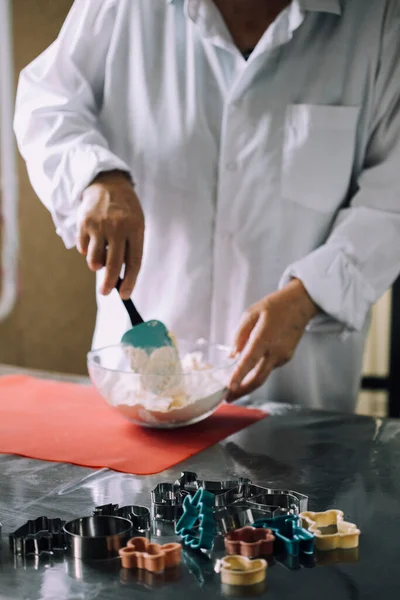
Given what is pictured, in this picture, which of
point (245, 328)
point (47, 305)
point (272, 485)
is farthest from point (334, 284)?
point (47, 305)

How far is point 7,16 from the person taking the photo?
7.77 feet

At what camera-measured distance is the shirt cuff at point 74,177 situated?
1.13m

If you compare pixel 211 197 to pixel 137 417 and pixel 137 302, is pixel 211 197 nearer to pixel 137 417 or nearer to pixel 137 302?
pixel 137 302

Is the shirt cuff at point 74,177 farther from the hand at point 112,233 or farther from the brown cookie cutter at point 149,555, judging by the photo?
the brown cookie cutter at point 149,555

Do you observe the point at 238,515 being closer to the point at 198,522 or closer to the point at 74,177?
the point at 198,522

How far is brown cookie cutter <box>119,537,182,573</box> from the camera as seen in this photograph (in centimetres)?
63

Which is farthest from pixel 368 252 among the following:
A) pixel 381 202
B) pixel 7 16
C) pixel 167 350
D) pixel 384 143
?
pixel 7 16

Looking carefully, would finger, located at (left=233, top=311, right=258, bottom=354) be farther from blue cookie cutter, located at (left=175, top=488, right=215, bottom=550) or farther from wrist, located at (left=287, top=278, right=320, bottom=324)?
blue cookie cutter, located at (left=175, top=488, right=215, bottom=550)

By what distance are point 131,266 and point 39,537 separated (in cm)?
48

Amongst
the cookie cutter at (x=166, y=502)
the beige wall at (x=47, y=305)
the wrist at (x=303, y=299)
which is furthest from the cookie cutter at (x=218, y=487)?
the beige wall at (x=47, y=305)

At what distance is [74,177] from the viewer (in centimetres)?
115

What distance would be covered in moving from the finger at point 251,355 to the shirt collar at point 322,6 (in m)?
0.50

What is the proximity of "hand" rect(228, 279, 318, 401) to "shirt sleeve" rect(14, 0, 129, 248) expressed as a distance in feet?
1.08

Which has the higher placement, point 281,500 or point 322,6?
point 322,6
